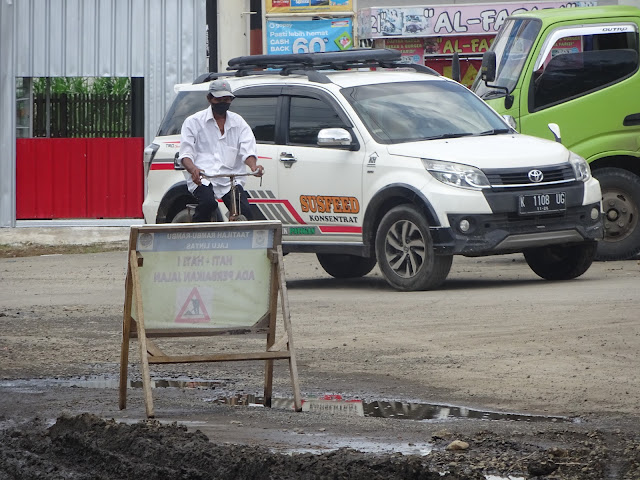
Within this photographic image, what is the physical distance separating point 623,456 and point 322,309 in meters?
6.08

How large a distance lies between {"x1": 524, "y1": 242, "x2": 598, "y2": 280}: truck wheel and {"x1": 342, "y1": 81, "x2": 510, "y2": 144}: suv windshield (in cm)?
122

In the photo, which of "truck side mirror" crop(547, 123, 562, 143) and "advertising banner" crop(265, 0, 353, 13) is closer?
"truck side mirror" crop(547, 123, 562, 143)

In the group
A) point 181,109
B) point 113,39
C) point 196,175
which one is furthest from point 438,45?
point 196,175

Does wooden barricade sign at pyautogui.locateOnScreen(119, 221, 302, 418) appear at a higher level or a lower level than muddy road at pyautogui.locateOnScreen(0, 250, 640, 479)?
higher

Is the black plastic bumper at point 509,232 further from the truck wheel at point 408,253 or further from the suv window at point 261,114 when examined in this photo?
the suv window at point 261,114

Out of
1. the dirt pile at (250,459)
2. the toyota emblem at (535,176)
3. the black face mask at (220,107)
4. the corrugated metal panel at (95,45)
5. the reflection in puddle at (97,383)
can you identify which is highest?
the corrugated metal panel at (95,45)

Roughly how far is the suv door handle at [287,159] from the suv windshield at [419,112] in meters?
0.75

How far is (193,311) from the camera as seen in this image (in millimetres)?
8070

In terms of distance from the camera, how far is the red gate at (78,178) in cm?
2214

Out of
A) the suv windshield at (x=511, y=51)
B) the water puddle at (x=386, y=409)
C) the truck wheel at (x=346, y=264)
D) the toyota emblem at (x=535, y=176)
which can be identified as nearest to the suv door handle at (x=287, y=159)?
the truck wheel at (x=346, y=264)

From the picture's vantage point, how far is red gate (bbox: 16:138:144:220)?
2214 centimetres

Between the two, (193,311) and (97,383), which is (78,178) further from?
(193,311)

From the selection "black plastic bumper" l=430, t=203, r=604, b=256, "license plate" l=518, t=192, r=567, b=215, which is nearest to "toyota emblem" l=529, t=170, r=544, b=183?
"license plate" l=518, t=192, r=567, b=215

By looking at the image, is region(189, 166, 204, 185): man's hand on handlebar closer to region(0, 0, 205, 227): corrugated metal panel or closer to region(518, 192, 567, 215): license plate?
region(518, 192, 567, 215): license plate
